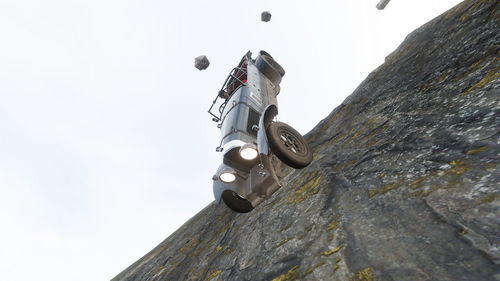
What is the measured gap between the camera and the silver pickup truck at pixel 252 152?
18.6ft

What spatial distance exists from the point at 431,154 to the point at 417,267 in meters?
Result: 1.85

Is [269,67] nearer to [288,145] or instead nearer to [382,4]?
[288,145]

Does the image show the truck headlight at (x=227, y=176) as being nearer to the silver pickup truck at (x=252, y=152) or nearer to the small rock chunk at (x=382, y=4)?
the silver pickup truck at (x=252, y=152)

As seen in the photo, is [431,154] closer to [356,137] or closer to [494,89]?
[494,89]

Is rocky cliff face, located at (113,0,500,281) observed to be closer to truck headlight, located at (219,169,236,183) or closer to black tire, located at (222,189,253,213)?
black tire, located at (222,189,253,213)

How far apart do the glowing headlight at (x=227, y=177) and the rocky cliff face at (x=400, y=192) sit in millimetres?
1035

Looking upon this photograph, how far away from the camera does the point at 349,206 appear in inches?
180

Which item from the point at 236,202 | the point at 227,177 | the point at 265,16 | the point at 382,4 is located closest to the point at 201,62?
the point at 265,16

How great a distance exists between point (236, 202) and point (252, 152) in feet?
3.76

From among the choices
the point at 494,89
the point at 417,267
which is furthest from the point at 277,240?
the point at 494,89

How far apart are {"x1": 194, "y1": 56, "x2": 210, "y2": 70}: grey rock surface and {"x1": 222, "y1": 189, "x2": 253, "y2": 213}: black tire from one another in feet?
35.4

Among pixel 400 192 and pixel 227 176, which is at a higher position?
pixel 227 176

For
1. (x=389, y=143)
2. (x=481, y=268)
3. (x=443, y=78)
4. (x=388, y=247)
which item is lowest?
(x=481, y=268)

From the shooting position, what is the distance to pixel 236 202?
21.3 feet
